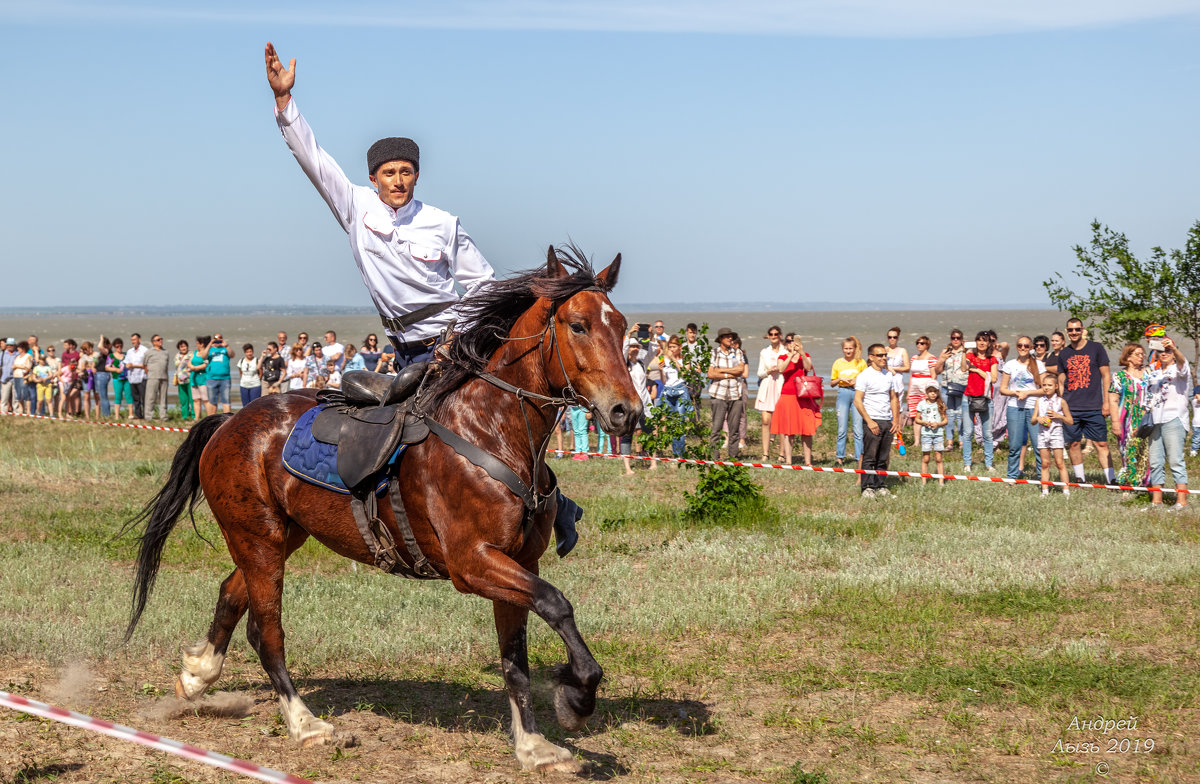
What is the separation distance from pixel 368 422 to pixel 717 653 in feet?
10.9

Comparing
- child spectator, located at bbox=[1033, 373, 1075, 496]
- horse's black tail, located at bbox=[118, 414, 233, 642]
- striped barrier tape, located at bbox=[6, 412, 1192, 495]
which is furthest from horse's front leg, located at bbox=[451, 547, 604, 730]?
child spectator, located at bbox=[1033, 373, 1075, 496]

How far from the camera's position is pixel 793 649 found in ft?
26.9

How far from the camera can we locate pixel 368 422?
6.18 m

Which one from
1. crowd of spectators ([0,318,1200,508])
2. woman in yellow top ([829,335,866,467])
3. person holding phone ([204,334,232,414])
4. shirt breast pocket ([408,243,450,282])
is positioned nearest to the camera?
shirt breast pocket ([408,243,450,282])

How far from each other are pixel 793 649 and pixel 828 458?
1160 cm

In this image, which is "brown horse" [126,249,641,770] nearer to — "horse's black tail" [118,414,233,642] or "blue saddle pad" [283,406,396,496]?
"blue saddle pad" [283,406,396,496]

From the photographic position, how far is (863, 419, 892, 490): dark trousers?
15.4m

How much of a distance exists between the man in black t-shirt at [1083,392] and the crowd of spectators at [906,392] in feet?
0.06

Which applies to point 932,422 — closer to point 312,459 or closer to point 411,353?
point 411,353

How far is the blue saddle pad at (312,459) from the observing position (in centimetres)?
618

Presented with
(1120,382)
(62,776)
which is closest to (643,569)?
(62,776)

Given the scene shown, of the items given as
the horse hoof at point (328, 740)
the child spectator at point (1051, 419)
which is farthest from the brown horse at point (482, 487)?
the child spectator at point (1051, 419)

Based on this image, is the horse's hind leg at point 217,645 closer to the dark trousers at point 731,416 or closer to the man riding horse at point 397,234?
the man riding horse at point 397,234

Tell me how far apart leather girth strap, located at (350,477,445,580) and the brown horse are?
4 centimetres
